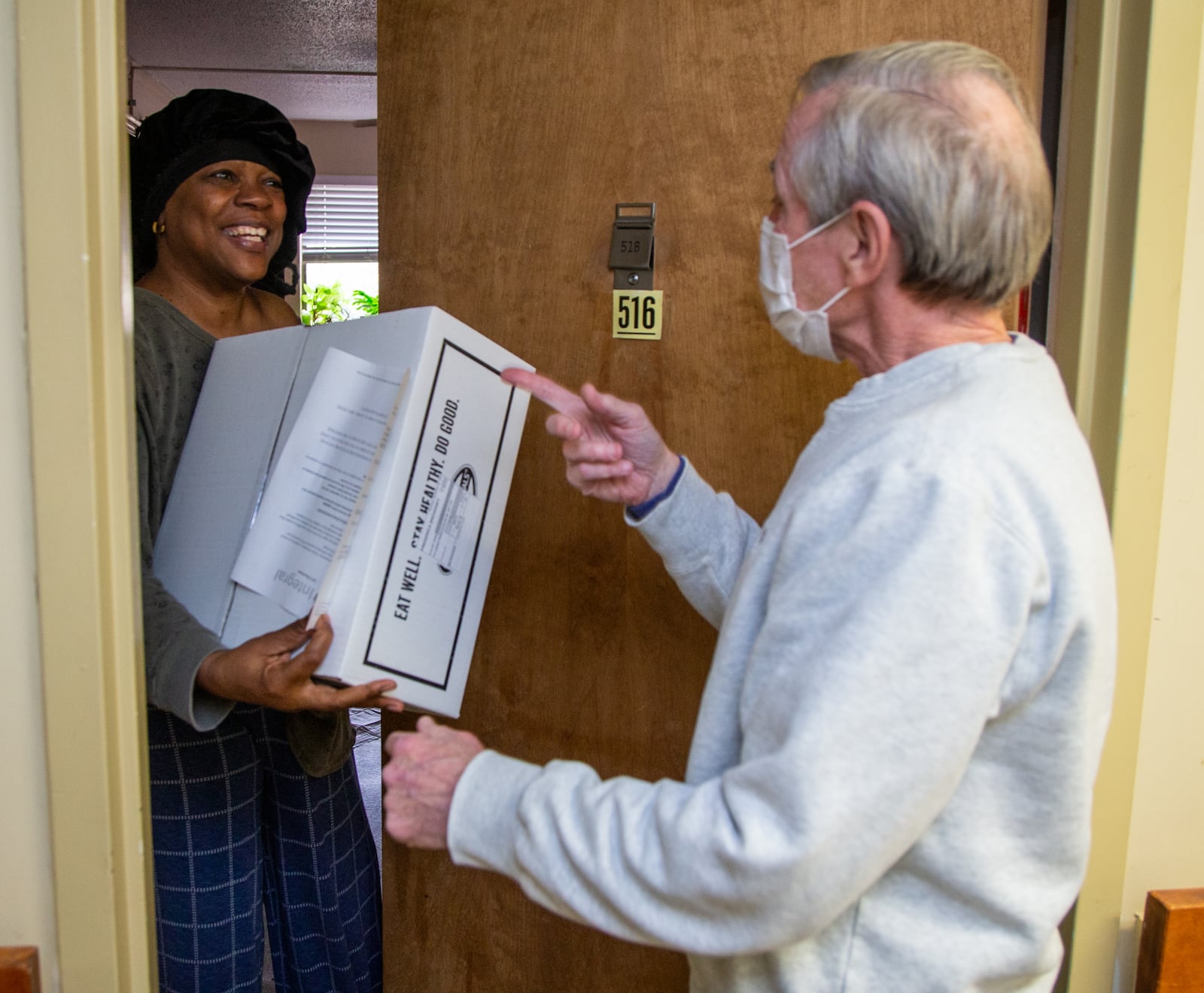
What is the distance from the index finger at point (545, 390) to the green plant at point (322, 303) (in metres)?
5.17

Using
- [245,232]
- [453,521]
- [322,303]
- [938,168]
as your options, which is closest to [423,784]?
[453,521]

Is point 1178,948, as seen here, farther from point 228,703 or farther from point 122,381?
point 122,381

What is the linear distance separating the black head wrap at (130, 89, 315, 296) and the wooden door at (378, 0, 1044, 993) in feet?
0.79

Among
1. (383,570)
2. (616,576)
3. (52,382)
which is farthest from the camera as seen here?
(616,576)

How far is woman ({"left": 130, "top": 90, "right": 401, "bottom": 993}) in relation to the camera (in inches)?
44.9

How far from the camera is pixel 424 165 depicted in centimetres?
152

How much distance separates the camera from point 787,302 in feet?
2.96

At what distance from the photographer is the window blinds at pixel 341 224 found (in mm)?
6141

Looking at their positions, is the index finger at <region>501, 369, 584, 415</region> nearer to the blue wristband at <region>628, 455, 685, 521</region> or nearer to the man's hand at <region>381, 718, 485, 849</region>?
the blue wristband at <region>628, 455, 685, 521</region>

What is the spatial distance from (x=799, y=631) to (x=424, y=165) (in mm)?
1127

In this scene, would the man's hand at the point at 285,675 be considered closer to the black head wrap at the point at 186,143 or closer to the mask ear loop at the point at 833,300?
the mask ear loop at the point at 833,300

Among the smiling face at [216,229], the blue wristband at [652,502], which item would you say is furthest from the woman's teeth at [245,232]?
the blue wristband at [652,502]

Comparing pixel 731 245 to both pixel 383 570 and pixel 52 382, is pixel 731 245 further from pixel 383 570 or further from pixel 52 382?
pixel 52 382

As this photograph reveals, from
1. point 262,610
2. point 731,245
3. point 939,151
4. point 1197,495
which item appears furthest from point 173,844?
point 1197,495
